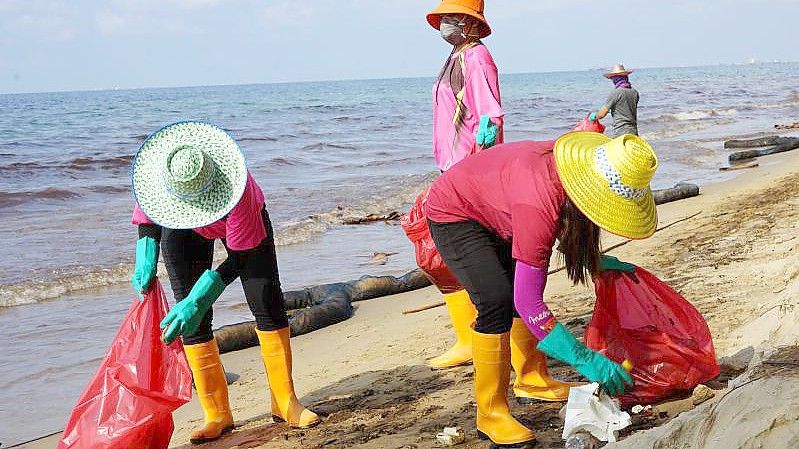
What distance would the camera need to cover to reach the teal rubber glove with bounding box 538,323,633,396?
119 inches

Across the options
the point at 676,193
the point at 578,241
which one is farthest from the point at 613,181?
the point at 676,193

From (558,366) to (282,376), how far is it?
129 centimetres

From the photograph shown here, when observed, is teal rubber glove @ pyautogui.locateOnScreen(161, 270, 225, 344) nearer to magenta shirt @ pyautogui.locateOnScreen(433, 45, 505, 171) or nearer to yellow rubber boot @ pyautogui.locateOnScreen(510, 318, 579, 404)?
yellow rubber boot @ pyautogui.locateOnScreen(510, 318, 579, 404)

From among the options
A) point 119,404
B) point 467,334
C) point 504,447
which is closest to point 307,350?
point 467,334

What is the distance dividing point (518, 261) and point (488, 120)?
145cm

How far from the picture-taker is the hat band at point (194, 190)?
11.4ft

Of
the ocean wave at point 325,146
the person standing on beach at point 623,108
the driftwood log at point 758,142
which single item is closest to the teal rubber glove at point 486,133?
the person standing on beach at point 623,108

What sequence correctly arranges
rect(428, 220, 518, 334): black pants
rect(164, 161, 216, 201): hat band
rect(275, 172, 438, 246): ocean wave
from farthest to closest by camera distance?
rect(275, 172, 438, 246): ocean wave → rect(164, 161, 216, 201): hat band → rect(428, 220, 518, 334): black pants

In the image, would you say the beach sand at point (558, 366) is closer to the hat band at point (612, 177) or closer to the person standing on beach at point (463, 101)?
the person standing on beach at point (463, 101)

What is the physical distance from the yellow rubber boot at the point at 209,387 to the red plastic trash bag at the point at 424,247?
1.06m

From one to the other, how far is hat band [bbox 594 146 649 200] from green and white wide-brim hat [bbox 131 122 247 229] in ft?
4.58

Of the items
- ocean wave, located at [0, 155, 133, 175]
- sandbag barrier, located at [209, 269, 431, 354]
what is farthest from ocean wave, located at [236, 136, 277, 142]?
sandbag barrier, located at [209, 269, 431, 354]

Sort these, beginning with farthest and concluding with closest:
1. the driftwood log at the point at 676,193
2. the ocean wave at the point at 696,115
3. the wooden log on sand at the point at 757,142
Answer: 1. the ocean wave at the point at 696,115
2. the wooden log on sand at the point at 757,142
3. the driftwood log at the point at 676,193

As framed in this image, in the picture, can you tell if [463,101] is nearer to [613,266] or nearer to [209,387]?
[613,266]
